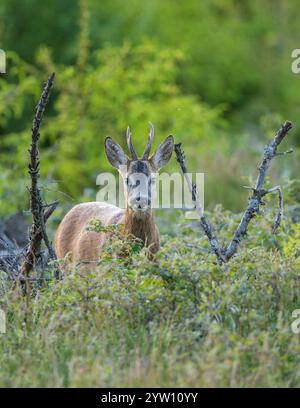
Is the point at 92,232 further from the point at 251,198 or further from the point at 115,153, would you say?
the point at 251,198

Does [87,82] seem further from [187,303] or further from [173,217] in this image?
[187,303]

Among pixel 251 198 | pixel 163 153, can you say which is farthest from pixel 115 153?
pixel 251 198

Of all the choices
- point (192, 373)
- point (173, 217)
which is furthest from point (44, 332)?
point (173, 217)

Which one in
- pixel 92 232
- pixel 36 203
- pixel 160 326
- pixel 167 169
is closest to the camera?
pixel 160 326

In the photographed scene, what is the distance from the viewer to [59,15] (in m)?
23.8

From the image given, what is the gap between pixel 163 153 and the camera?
9336mm

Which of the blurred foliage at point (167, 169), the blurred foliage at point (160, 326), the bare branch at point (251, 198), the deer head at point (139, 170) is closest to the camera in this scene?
the blurred foliage at point (160, 326)

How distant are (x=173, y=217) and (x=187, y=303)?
6.49 metres

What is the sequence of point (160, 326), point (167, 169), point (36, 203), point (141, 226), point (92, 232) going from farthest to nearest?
1. point (167, 169)
2. point (92, 232)
3. point (141, 226)
4. point (36, 203)
5. point (160, 326)

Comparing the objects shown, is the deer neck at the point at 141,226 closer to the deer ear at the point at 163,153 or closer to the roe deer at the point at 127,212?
the roe deer at the point at 127,212

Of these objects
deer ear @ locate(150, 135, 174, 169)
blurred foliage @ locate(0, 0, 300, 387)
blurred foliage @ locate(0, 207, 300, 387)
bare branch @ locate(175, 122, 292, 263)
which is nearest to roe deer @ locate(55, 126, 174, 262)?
deer ear @ locate(150, 135, 174, 169)

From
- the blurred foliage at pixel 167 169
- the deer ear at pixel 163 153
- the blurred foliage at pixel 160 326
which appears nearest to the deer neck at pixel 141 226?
the blurred foliage at pixel 167 169

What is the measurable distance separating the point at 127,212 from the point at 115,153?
2.54 ft

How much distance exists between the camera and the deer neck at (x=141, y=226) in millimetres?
8673
